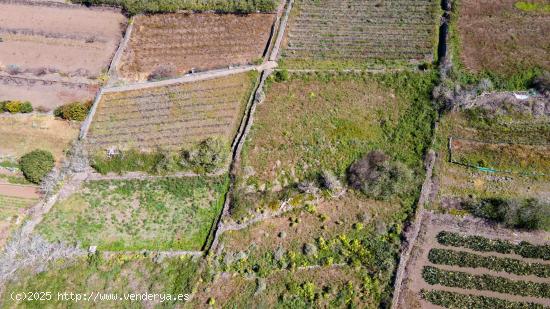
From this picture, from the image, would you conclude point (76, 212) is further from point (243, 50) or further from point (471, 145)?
point (471, 145)

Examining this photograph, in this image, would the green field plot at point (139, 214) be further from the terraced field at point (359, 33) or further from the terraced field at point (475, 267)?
the terraced field at point (475, 267)

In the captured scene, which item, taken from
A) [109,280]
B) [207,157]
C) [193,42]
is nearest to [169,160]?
[207,157]

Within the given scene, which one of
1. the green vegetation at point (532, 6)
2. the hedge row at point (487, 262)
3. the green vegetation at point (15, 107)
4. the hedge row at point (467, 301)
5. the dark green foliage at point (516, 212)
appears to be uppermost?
the green vegetation at point (532, 6)

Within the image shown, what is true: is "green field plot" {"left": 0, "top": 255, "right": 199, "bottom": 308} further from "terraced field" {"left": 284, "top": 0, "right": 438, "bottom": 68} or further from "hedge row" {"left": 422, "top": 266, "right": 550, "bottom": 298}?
"terraced field" {"left": 284, "top": 0, "right": 438, "bottom": 68}

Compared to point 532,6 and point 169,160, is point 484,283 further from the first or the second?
point 532,6

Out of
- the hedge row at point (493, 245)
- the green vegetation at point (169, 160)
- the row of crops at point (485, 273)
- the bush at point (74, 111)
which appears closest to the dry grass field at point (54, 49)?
the bush at point (74, 111)

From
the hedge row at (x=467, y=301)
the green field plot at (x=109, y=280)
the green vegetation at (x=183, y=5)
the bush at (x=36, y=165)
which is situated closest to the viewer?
the hedge row at (x=467, y=301)

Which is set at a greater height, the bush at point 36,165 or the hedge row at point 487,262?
the bush at point 36,165
